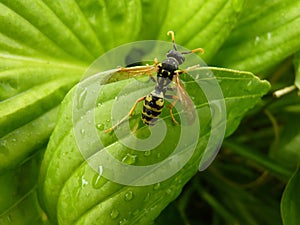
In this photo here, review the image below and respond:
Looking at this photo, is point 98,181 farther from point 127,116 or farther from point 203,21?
point 203,21

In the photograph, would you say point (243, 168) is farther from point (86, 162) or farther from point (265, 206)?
point (86, 162)

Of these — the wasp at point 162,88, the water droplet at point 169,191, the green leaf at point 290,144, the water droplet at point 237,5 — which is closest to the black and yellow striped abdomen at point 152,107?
the wasp at point 162,88

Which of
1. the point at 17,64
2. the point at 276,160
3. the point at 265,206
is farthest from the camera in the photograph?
the point at 265,206

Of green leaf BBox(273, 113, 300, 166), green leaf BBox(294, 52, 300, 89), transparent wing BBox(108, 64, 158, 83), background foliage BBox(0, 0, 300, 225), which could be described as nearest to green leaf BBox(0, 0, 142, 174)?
background foliage BBox(0, 0, 300, 225)

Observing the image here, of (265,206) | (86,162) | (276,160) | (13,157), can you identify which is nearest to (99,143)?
(86,162)

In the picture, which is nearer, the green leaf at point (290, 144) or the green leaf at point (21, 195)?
the green leaf at point (21, 195)

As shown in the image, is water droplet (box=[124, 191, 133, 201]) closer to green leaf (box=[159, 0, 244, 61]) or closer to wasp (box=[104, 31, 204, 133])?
wasp (box=[104, 31, 204, 133])

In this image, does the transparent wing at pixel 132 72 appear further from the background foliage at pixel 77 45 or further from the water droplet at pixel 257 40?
the water droplet at pixel 257 40
